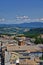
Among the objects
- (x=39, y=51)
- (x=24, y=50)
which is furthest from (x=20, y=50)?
(x=39, y=51)

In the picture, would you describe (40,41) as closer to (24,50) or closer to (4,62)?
(24,50)

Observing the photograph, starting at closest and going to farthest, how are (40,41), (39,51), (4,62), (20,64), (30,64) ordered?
(4,62)
(20,64)
(30,64)
(39,51)
(40,41)

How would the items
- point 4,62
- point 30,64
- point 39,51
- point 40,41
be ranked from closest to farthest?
point 4,62 → point 30,64 → point 39,51 → point 40,41

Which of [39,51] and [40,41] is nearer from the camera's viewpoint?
[39,51]

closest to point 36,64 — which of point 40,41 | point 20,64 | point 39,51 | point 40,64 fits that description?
point 40,64

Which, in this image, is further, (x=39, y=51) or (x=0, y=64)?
(x=39, y=51)

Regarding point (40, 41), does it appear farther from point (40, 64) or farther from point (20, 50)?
point (40, 64)

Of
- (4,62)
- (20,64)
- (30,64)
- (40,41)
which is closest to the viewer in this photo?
(4,62)

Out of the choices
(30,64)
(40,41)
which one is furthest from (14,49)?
(40,41)

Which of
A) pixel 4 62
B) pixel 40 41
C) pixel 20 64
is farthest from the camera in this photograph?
pixel 40 41
